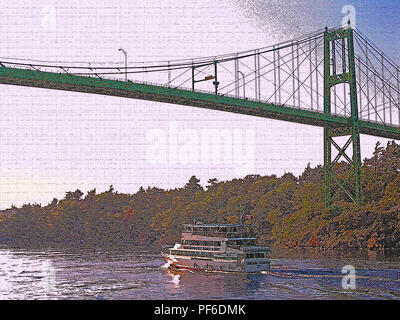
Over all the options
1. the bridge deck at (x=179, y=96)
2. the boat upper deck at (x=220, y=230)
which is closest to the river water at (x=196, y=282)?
the boat upper deck at (x=220, y=230)

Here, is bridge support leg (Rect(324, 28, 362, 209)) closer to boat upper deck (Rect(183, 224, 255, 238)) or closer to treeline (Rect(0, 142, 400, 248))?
treeline (Rect(0, 142, 400, 248))

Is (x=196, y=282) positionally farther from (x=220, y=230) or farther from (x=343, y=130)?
(x=343, y=130)

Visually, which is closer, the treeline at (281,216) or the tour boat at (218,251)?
the tour boat at (218,251)

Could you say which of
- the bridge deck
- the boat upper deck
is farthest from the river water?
the bridge deck

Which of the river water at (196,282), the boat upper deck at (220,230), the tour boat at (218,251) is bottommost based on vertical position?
the river water at (196,282)

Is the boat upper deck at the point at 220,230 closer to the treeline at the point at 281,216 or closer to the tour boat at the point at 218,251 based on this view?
the tour boat at the point at 218,251

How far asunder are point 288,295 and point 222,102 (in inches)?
2003

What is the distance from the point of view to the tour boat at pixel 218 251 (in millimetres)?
69250

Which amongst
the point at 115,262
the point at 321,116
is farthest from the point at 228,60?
the point at 115,262

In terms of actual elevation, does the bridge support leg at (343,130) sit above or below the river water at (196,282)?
above

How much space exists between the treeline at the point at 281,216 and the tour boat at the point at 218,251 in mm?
6660

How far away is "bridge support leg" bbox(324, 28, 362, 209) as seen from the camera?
10812 cm

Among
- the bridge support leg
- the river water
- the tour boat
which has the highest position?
the bridge support leg

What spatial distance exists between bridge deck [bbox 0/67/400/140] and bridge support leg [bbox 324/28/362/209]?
1934mm
